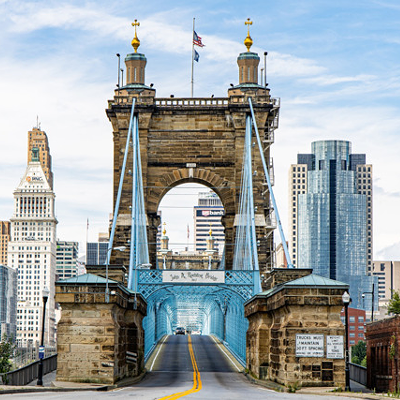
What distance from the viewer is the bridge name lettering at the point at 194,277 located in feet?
208

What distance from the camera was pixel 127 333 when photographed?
49.2 meters

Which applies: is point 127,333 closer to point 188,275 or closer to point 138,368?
point 138,368

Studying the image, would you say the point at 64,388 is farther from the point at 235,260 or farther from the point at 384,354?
the point at 235,260

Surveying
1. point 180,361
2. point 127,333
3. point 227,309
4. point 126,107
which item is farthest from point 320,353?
point 227,309

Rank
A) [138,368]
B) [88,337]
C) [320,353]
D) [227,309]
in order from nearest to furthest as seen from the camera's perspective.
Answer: [320,353]
[88,337]
[138,368]
[227,309]

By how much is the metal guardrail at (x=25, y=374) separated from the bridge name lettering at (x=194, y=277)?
A: 44.7 ft

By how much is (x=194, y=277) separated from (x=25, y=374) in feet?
71.6

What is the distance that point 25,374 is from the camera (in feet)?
141

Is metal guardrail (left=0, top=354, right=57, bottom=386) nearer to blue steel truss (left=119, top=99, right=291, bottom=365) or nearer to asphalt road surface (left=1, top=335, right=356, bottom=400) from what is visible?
asphalt road surface (left=1, top=335, right=356, bottom=400)

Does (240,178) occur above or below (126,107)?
below

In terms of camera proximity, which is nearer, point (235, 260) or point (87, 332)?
point (87, 332)

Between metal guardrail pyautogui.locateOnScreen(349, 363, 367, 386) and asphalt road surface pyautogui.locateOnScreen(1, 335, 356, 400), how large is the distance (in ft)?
19.8

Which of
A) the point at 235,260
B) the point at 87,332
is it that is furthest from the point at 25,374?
the point at 235,260

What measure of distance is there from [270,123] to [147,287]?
64.3 feet
